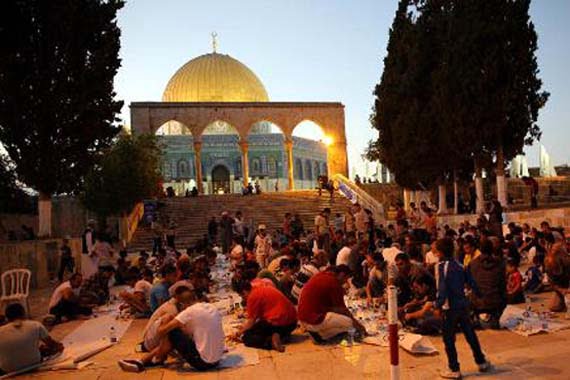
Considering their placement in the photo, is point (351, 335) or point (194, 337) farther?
point (351, 335)

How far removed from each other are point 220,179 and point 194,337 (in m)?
44.2

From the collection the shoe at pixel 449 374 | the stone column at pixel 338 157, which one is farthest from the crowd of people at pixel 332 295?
the stone column at pixel 338 157

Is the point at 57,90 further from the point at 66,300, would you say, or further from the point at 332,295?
the point at 332,295

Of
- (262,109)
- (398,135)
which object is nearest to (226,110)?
(262,109)

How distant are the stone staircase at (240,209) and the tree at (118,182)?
161cm

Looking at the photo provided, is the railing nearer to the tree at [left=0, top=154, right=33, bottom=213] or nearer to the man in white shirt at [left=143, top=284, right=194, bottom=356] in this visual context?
A: the tree at [left=0, top=154, right=33, bottom=213]

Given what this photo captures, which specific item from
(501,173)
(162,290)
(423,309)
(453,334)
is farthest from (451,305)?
(501,173)

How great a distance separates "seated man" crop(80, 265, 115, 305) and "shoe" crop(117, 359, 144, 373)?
5.06 metres

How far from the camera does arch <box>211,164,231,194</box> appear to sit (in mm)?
50156

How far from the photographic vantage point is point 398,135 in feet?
76.9

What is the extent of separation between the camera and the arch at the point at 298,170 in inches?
2156

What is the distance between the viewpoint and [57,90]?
1616 cm

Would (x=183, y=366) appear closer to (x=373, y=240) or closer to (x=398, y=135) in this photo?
(x=373, y=240)

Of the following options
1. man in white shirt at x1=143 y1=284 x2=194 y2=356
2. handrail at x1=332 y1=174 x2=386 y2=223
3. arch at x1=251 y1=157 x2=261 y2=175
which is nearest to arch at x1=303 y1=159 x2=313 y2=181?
arch at x1=251 y1=157 x2=261 y2=175
